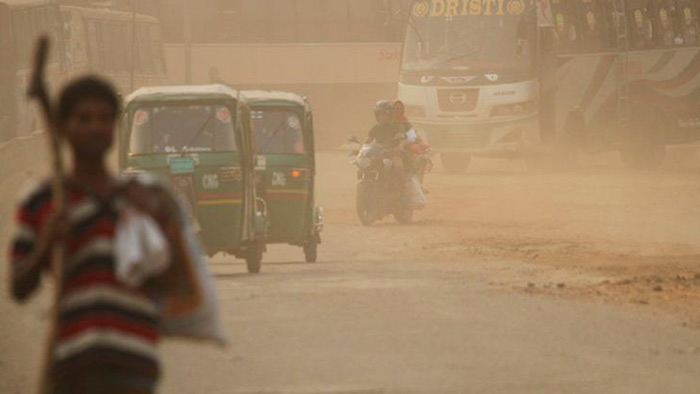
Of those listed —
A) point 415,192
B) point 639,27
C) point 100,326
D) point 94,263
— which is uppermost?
point 94,263

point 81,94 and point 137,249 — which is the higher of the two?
point 81,94

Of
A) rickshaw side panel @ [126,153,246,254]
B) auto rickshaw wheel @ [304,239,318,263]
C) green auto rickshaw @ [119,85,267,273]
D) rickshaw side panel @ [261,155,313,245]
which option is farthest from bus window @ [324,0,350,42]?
rickshaw side panel @ [126,153,246,254]

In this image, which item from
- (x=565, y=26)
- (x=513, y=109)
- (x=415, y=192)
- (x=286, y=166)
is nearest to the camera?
(x=286, y=166)

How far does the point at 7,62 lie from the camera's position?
38875mm

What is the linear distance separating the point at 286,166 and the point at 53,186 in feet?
46.0

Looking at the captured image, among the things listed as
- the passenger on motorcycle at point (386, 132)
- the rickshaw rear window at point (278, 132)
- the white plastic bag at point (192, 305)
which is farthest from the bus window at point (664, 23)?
the white plastic bag at point (192, 305)

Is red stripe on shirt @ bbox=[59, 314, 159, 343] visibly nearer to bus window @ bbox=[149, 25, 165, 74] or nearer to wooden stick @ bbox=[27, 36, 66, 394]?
wooden stick @ bbox=[27, 36, 66, 394]

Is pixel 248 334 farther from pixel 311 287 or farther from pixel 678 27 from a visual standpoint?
pixel 678 27

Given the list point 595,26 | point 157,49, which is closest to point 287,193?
point 595,26

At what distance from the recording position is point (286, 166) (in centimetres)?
1927

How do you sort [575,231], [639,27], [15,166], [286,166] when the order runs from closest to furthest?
[286,166] < [575,231] < [15,166] < [639,27]

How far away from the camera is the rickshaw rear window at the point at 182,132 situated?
17547 mm

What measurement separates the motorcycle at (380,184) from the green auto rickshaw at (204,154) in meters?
6.72

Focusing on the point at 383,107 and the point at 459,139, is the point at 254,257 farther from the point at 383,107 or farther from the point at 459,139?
the point at 459,139
